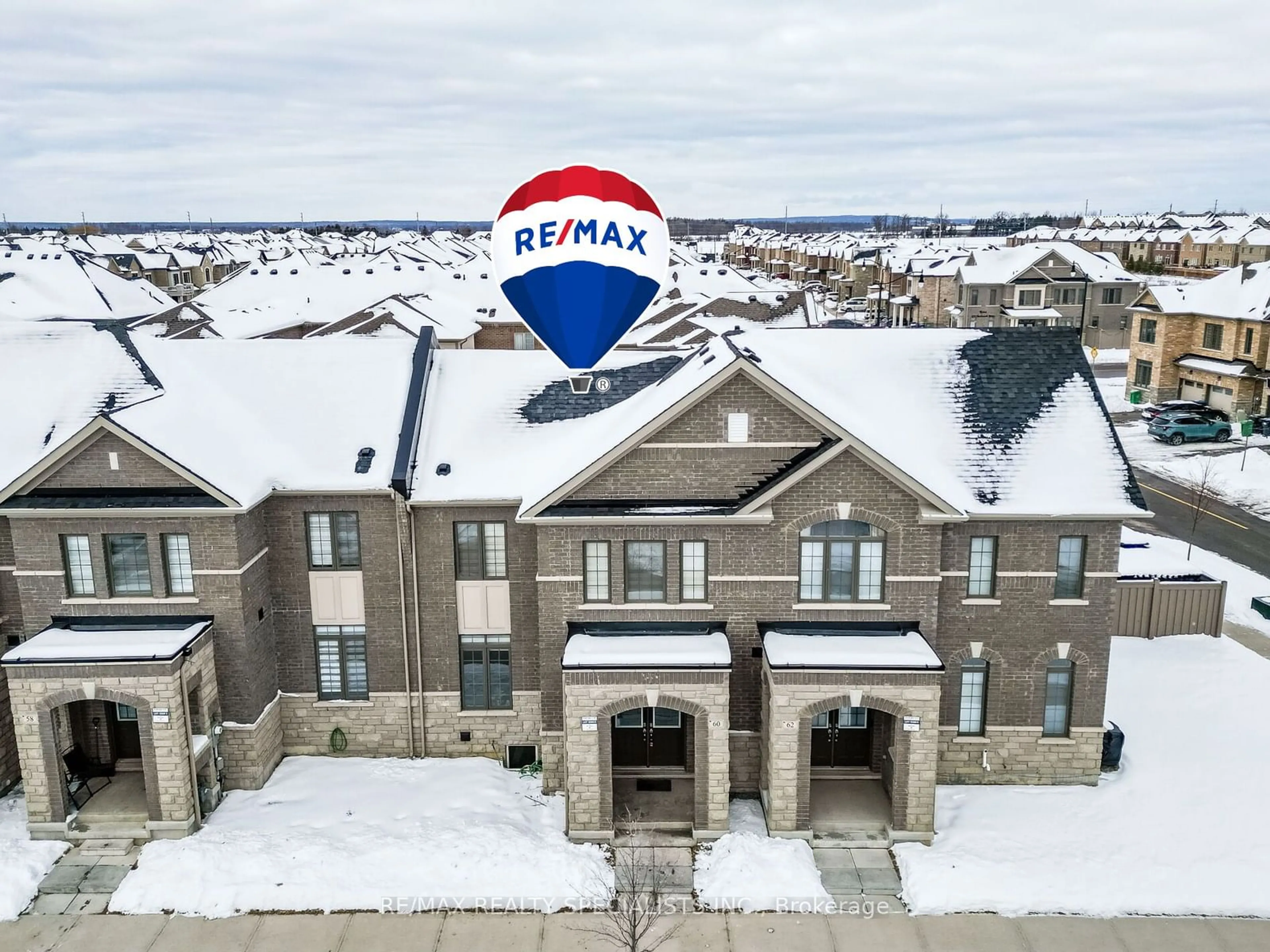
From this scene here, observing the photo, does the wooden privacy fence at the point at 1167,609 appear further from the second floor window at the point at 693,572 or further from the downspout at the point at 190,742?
the downspout at the point at 190,742

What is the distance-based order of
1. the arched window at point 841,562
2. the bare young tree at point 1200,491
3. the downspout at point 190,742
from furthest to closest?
the bare young tree at point 1200,491 → the arched window at point 841,562 → the downspout at point 190,742

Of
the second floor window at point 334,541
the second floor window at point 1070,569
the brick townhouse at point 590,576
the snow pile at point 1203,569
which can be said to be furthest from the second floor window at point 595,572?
the snow pile at point 1203,569

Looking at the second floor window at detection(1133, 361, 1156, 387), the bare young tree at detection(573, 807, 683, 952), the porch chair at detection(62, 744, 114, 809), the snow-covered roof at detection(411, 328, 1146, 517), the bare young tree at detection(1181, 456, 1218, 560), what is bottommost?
the bare young tree at detection(573, 807, 683, 952)

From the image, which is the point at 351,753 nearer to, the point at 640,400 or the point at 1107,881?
the point at 640,400

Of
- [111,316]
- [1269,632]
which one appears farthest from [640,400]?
[111,316]

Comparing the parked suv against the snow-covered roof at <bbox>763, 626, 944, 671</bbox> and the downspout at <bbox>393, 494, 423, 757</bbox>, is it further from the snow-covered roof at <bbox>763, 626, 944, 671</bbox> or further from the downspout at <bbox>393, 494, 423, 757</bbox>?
the downspout at <bbox>393, 494, 423, 757</bbox>

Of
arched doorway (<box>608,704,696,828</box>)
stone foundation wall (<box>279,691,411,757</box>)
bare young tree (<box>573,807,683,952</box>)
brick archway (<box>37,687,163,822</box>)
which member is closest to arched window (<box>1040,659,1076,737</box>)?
arched doorway (<box>608,704,696,828</box>)

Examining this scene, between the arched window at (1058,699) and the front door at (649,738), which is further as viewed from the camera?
the front door at (649,738)

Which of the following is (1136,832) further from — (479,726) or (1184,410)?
(1184,410)
